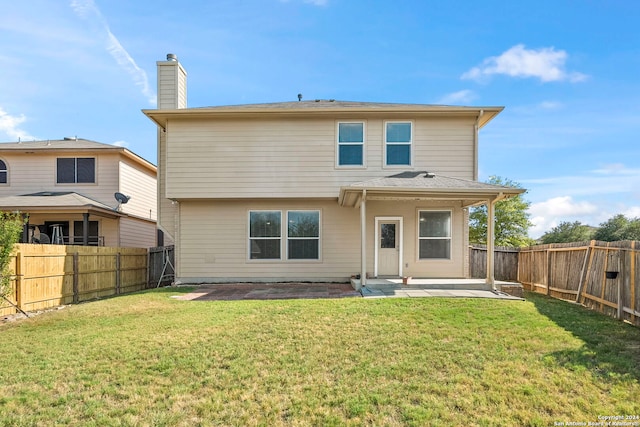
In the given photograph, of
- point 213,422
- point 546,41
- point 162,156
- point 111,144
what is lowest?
point 213,422

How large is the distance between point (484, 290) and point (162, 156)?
36.9 feet

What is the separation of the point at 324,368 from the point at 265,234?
7876mm

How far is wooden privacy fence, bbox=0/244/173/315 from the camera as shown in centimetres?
803

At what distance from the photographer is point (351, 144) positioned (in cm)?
1148

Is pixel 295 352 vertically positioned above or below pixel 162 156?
below

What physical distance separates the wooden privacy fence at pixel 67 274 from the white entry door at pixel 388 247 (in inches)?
340

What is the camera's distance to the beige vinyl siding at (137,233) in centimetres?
1526

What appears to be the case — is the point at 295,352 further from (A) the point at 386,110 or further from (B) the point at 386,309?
(A) the point at 386,110

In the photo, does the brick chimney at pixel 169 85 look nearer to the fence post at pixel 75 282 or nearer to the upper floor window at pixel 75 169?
the upper floor window at pixel 75 169

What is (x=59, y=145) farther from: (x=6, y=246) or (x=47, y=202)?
(x=6, y=246)

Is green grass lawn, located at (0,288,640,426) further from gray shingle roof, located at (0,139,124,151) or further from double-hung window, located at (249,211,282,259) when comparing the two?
gray shingle roof, located at (0,139,124,151)

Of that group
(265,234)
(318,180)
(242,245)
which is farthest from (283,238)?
(318,180)

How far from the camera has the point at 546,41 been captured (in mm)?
12000

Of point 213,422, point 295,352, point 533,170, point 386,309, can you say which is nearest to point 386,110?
point 386,309
